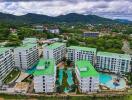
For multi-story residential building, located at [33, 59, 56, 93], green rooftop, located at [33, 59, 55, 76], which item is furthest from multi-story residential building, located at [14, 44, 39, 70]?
multi-story residential building, located at [33, 59, 56, 93]

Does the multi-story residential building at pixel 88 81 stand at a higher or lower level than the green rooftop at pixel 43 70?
lower

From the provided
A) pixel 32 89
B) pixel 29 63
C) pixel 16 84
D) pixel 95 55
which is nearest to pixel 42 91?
pixel 32 89

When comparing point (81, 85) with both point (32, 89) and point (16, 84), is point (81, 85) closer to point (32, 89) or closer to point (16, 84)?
point (32, 89)

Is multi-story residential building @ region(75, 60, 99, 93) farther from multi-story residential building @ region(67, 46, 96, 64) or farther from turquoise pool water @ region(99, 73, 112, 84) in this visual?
multi-story residential building @ region(67, 46, 96, 64)

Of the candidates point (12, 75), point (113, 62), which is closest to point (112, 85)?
point (113, 62)

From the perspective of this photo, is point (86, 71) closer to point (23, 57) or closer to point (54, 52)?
point (54, 52)

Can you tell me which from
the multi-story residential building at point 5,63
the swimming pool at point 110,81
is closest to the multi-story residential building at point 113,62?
the swimming pool at point 110,81

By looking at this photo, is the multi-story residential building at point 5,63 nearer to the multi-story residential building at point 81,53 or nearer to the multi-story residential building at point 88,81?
the multi-story residential building at point 81,53
